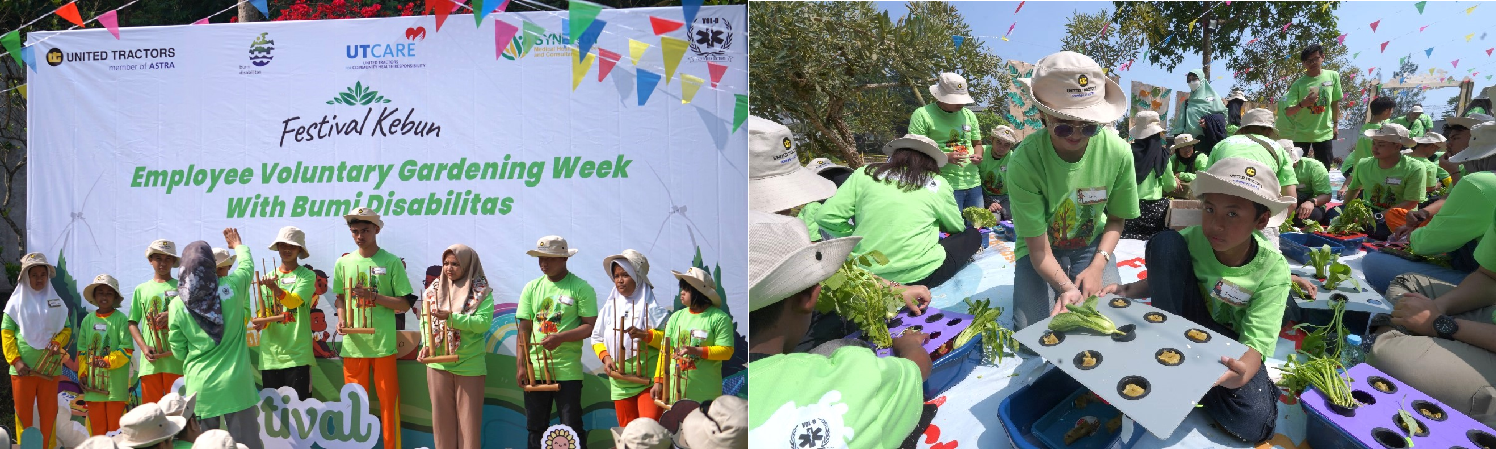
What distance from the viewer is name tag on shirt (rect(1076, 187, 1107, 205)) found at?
3195 mm

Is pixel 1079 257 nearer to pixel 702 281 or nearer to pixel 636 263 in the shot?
pixel 702 281

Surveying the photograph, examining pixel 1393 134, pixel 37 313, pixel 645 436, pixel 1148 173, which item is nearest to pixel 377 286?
pixel 645 436

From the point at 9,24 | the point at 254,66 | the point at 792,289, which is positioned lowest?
the point at 792,289

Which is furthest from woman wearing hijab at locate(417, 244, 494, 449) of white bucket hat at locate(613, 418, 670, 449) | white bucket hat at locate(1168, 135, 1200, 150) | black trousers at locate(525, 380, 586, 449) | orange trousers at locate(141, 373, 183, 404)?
white bucket hat at locate(1168, 135, 1200, 150)

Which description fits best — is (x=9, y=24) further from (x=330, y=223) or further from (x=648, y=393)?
(x=648, y=393)

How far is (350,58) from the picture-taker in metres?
4.08

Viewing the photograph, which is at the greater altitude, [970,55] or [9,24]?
[9,24]

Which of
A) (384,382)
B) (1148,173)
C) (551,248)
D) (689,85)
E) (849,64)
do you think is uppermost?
(849,64)

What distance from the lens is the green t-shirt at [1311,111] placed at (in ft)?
20.6

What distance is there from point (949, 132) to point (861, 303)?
3083 millimetres

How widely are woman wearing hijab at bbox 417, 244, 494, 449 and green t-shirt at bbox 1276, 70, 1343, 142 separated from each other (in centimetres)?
585

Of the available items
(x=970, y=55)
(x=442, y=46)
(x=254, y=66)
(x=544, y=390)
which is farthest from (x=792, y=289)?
(x=970, y=55)

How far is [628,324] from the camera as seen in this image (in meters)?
→ 3.99

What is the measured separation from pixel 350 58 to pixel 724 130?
Result: 1816mm
